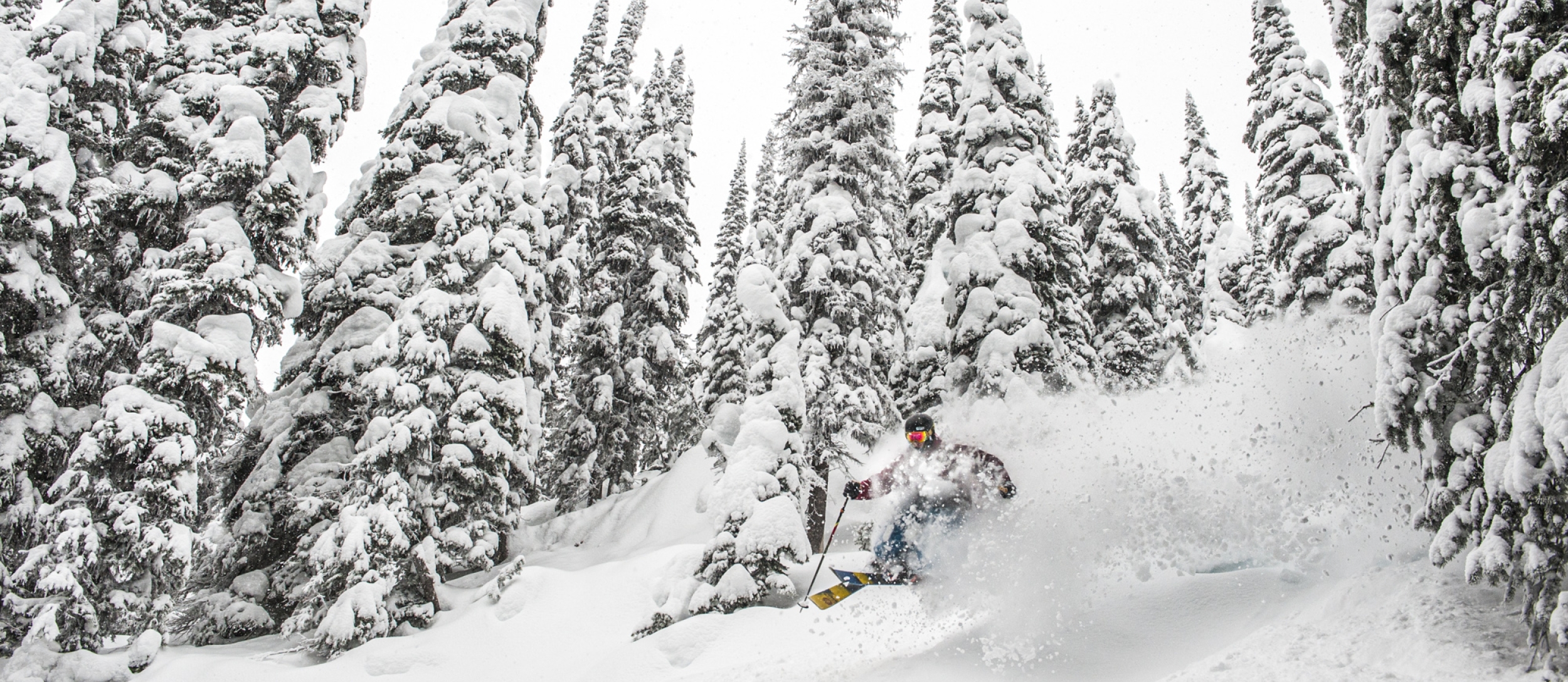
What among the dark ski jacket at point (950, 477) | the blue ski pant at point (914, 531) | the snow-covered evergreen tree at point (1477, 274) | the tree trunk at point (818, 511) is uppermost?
the snow-covered evergreen tree at point (1477, 274)

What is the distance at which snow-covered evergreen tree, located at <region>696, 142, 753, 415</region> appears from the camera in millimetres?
21969

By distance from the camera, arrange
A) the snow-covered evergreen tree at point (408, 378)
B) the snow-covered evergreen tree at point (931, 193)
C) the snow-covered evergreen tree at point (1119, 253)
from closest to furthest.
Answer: the snow-covered evergreen tree at point (408, 378) < the snow-covered evergreen tree at point (931, 193) < the snow-covered evergreen tree at point (1119, 253)

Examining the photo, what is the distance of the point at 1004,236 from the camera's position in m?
15.1

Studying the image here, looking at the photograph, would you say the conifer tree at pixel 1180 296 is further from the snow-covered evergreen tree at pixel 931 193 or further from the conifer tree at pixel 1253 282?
the snow-covered evergreen tree at pixel 931 193

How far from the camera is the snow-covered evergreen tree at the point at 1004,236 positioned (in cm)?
1451

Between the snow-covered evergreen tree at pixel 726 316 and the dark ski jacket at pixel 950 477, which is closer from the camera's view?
the dark ski jacket at pixel 950 477

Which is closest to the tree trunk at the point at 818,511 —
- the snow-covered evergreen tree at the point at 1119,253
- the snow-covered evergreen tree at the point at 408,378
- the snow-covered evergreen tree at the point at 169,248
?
the snow-covered evergreen tree at the point at 408,378

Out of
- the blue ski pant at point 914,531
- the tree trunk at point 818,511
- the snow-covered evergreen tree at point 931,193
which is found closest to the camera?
the blue ski pant at point 914,531

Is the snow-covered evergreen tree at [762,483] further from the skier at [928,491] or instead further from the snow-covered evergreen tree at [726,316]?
the snow-covered evergreen tree at [726,316]

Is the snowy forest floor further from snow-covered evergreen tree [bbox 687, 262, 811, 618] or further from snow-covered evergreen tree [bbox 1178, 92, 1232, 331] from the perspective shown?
snow-covered evergreen tree [bbox 1178, 92, 1232, 331]

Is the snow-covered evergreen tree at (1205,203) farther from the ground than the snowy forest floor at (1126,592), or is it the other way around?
the snow-covered evergreen tree at (1205,203)

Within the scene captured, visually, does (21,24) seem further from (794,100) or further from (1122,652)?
(1122,652)

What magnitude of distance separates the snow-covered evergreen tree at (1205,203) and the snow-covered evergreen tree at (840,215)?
72.4ft

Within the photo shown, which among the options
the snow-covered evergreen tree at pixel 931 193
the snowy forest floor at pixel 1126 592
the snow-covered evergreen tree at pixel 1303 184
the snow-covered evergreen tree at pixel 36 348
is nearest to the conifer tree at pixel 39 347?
the snow-covered evergreen tree at pixel 36 348
